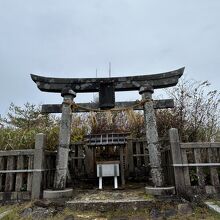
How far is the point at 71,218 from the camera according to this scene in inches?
176

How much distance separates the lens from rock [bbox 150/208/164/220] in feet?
14.6

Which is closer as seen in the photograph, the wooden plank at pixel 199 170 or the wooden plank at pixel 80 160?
the wooden plank at pixel 199 170

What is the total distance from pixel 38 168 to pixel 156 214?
320cm

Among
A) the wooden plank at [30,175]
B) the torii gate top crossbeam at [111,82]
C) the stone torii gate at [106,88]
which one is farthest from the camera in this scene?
the torii gate top crossbeam at [111,82]

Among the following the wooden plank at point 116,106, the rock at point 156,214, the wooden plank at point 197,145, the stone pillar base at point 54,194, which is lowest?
the rock at point 156,214

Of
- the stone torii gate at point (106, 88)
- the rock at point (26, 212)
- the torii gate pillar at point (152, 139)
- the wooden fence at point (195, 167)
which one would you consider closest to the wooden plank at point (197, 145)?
the wooden fence at point (195, 167)

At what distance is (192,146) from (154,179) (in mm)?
1340

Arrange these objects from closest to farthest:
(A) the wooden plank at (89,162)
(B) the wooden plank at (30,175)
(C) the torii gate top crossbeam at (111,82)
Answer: (B) the wooden plank at (30,175) → (C) the torii gate top crossbeam at (111,82) → (A) the wooden plank at (89,162)

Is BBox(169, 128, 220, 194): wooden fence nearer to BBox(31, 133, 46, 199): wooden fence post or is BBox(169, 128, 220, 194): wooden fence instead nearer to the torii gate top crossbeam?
the torii gate top crossbeam

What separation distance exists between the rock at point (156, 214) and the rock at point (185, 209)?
1.46ft

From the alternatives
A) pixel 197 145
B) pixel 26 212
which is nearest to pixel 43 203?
pixel 26 212

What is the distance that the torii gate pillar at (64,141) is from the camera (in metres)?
5.82

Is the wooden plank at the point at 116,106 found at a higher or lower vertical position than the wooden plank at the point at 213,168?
higher

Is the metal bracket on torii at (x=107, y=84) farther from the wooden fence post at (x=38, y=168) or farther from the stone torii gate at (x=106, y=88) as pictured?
the wooden fence post at (x=38, y=168)
